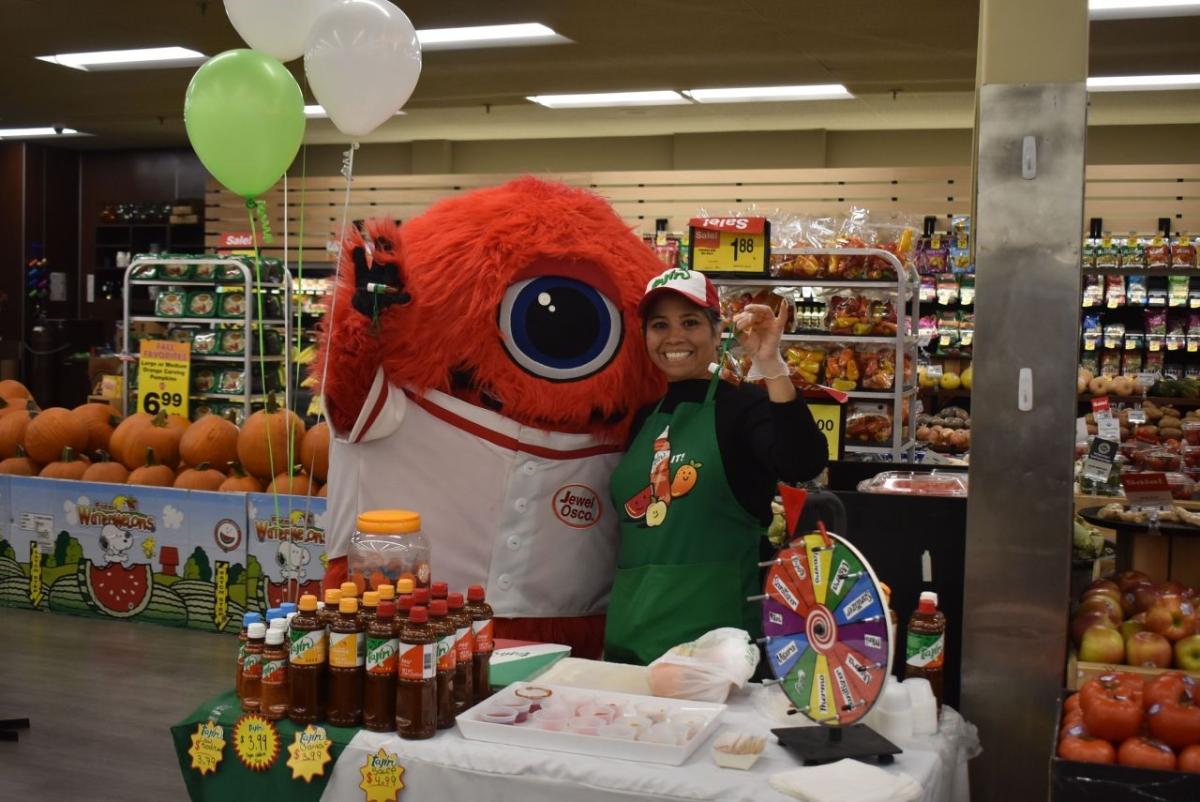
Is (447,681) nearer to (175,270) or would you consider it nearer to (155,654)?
(155,654)

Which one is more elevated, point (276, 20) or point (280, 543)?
point (276, 20)

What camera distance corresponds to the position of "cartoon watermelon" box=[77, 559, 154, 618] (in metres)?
5.56

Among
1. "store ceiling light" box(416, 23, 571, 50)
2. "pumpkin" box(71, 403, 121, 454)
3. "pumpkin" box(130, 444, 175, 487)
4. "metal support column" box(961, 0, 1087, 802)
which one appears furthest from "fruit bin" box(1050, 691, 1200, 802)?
"store ceiling light" box(416, 23, 571, 50)

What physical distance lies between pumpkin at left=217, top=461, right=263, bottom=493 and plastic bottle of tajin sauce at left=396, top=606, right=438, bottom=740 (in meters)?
3.55

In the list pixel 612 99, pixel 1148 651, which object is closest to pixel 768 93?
pixel 612 99

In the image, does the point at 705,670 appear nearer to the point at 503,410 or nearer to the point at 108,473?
the point at 503,410

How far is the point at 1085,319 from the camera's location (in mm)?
9305

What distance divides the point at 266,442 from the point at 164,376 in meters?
2.16

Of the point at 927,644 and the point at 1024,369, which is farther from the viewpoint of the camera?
the point at 1024,369

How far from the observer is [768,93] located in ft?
34.7

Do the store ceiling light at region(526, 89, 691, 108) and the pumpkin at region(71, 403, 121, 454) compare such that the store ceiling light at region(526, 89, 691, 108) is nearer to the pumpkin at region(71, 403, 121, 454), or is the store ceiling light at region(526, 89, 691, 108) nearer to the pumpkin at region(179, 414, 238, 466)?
the pumpkin at region(71, 403, 121, 454)

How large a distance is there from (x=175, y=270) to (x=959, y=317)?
19.2 feet

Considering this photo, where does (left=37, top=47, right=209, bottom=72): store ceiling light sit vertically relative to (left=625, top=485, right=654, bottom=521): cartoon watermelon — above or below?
above

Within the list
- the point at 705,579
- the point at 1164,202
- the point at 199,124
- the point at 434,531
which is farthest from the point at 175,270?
the point at 1164,202
